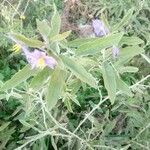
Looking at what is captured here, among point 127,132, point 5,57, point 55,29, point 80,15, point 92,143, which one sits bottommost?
point 127,132

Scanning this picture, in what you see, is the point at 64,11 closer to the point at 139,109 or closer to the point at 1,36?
the point at 1,36

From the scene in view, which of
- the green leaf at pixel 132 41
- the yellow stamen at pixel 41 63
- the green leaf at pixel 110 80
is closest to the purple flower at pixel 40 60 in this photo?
the yellow stamen at pixel 41 63

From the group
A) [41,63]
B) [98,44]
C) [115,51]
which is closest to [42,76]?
[41,63]

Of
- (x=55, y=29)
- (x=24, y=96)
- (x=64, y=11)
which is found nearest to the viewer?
(x=55, y=29)

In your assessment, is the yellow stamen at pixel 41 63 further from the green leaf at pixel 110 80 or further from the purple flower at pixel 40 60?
the green leaf at pixel 110 80

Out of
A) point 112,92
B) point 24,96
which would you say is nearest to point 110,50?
point 112,92
